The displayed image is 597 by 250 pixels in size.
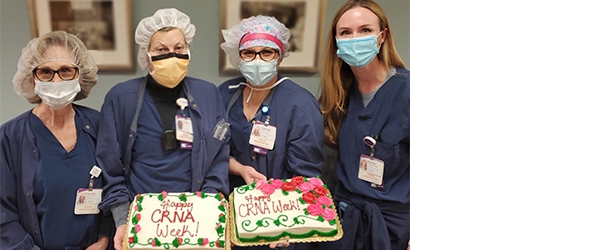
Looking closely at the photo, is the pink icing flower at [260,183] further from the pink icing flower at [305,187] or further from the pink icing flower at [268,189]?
the pink icing flower at [305,187]

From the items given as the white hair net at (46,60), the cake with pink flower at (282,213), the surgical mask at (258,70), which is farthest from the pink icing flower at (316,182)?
the white hair net at (46,60)

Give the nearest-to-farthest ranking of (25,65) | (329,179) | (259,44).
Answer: (25,65) < (259,44) < (329,179)

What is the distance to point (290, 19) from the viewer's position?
7.08 ft

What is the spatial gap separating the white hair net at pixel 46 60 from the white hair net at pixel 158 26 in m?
0.23

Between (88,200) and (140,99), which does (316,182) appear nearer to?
(140,99)

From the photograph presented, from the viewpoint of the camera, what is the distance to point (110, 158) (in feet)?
6.40

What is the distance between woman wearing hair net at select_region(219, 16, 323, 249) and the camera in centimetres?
207

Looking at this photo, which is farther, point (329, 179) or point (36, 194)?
point (329, 179)

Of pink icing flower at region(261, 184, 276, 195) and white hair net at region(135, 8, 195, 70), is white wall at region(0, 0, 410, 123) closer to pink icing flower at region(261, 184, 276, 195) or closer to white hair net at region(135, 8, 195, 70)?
white hair net at region(135, 8, 195, 70)
